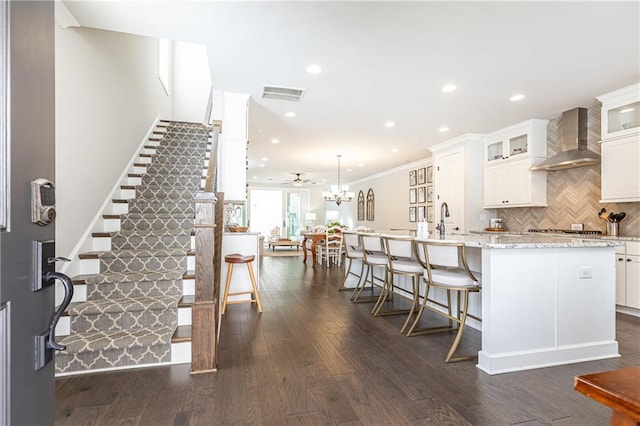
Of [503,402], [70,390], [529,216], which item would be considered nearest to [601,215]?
[529,216]

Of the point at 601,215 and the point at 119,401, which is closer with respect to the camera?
the point at 119,401

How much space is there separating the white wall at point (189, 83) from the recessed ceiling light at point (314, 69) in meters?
5.24

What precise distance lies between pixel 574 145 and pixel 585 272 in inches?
115

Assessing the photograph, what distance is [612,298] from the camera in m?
2.67

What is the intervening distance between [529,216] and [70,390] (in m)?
6.51

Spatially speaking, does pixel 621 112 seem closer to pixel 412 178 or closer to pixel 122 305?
pixel 412 178

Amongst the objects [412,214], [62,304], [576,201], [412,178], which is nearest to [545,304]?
[62,304]

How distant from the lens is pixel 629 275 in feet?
12.6

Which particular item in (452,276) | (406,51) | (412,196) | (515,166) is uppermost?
(406,51)

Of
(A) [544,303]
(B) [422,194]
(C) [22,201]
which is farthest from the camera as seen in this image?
(B) [422,194]

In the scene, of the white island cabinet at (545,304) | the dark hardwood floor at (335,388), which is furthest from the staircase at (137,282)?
the white island cabinet at (545,304)

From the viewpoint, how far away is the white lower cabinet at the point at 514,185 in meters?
5.17

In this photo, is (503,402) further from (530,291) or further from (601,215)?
(601,215)

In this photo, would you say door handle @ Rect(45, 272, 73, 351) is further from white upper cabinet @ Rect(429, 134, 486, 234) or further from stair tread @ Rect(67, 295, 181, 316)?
white upper cabinet @ Rect(429, 134, 486, 234)
